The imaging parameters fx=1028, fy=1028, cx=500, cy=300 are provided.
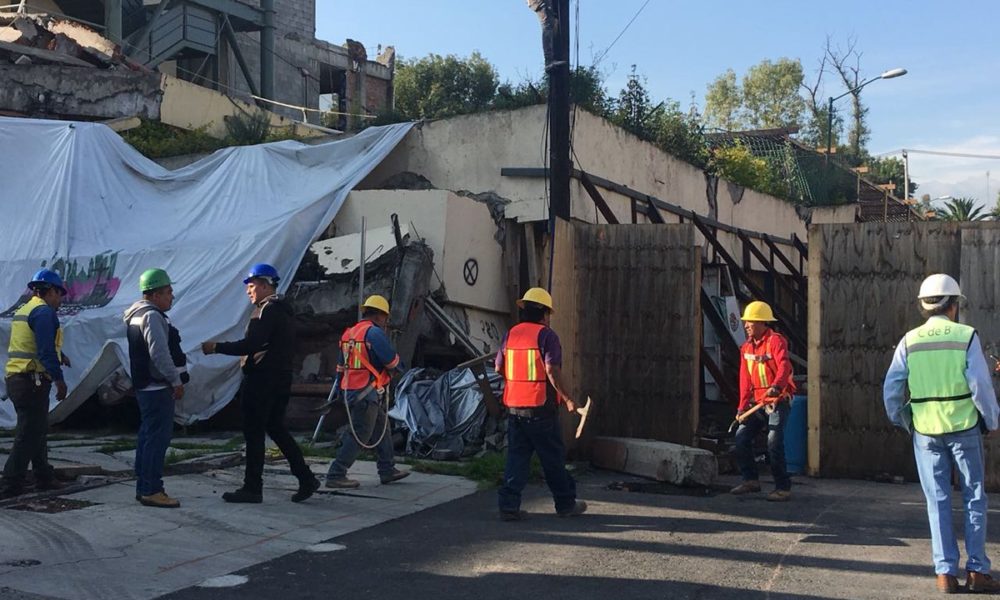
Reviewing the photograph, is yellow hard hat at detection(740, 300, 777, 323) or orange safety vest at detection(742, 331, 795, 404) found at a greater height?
yellow hard hat at detection(740, 300, 777, 323)

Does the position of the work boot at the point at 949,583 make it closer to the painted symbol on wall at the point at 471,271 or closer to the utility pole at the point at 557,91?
the utility pole at the point at 557,91

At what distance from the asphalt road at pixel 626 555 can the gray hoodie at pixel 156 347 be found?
6.01 ft

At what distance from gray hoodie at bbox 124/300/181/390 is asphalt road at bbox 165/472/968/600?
1.83 meters

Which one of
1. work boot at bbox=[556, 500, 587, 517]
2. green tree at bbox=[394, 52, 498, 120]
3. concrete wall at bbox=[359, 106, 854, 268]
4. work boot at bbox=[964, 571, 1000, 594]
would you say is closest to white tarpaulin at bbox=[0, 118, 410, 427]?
concrete wall at bbox=[359, 106, 854, 268]

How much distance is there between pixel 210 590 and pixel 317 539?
138 centimetres

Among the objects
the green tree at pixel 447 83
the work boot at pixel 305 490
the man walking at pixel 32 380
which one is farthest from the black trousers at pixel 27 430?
the green tree at pixel 447 83

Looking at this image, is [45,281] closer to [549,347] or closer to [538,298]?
[538,298]

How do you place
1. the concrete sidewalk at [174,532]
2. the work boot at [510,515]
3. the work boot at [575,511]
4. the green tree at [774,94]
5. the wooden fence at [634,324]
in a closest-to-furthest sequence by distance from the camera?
1. the concrete sidewalk at [174,532]
2. the work boot at [510,515]
3. the work boot at [575,511]
4. the wooden fence at [634,324]
5. the green tree at [774,94]

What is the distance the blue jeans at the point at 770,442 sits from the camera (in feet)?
28.9

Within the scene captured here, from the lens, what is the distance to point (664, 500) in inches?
341

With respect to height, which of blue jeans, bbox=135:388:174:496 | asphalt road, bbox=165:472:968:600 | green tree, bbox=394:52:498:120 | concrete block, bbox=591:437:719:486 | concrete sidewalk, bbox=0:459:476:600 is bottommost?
asphalt road, bbox=165:472:968:600

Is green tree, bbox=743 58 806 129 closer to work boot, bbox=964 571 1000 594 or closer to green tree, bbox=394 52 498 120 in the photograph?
green tree, bbox=394 52 498 120

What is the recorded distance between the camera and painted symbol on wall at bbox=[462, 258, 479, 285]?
45.1 feet

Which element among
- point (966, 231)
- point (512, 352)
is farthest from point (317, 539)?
point (966, 231)
